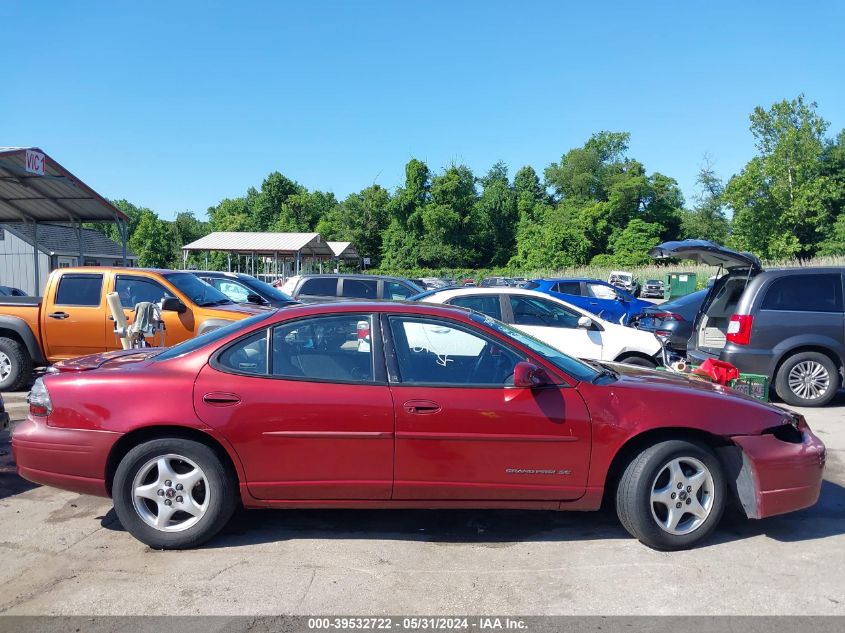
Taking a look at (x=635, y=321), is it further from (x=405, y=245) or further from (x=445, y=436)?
(x=405, y=245)

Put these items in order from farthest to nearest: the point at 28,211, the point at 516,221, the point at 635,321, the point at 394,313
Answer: the point at 516,221, the point at 28,211, the point at 635,321, the point at 394,313

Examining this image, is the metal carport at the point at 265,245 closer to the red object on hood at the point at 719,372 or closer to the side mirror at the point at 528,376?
the red object on hood at the point at 719,372

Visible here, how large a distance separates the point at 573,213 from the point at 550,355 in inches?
2617

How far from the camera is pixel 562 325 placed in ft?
29.8

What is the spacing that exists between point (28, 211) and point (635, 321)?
16.6 metres

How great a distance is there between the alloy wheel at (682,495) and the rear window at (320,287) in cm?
1114

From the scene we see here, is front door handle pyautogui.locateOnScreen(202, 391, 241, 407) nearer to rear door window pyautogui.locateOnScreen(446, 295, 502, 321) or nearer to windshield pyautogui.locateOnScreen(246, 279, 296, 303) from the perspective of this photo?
rear door window pyautogui.locateOnScreen(446, 295, 502, 321)

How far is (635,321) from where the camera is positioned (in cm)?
1289

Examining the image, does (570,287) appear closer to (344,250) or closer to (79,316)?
(79,316)

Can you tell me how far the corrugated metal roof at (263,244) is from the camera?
32.8 meters

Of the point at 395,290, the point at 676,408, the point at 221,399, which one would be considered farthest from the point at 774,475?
the point at 395,290

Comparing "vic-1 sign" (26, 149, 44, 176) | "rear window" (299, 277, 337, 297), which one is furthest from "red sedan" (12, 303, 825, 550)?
"vic-1 sign" (26, 149, 44, 176)

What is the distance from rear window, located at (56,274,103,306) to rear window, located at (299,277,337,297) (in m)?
5.85

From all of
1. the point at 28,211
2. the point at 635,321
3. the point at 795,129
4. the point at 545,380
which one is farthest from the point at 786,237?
the point at 545,380
